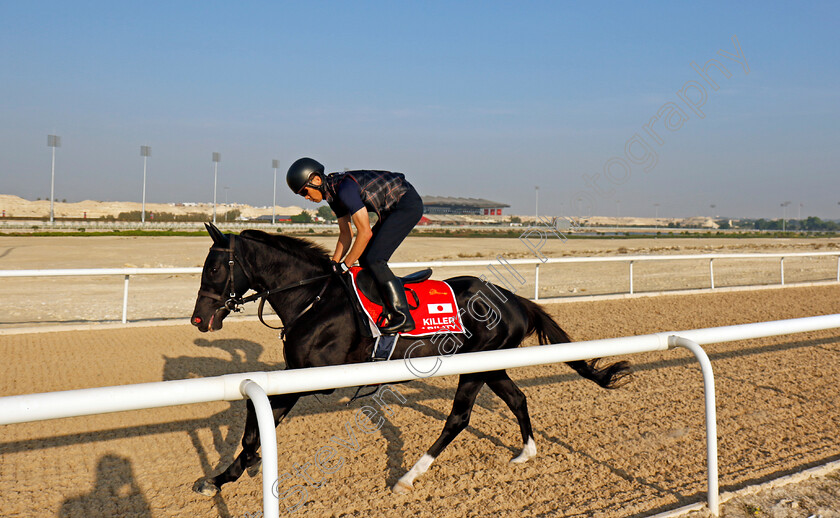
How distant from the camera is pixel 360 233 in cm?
337

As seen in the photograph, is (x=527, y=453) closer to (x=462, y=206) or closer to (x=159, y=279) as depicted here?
(x=159, y=279)

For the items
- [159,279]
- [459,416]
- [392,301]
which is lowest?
[459,416]

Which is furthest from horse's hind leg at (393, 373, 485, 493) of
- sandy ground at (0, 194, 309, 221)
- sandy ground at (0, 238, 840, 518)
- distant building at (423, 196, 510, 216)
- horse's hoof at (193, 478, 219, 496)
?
distant building at (423, 196, 510, 216)

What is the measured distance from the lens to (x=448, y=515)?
2.73 m

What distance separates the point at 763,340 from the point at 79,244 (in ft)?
87.1

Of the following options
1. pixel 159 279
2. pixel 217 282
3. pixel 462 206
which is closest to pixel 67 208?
pixel 462 206

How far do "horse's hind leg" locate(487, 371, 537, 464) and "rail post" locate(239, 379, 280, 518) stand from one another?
6.52 ft

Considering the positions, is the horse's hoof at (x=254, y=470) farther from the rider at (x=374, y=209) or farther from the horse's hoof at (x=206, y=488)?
the rider at (x=374, y=209)

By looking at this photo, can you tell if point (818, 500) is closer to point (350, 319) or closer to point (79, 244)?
point (350, 319)

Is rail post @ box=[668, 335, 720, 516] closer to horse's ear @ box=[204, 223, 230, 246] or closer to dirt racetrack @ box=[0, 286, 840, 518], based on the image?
dirt racetrack @ box=[0, 286, 840, 518]

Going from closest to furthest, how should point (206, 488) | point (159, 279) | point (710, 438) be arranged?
point (710, 438) < point (206, 488) < point (159, 279)

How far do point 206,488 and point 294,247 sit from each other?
1513mm

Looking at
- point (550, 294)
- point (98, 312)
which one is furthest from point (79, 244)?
point (550, 294)

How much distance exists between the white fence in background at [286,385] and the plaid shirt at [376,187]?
57.1 inches
